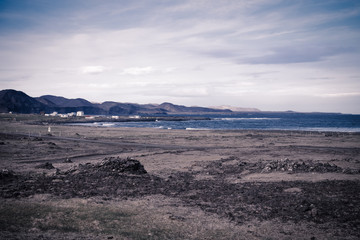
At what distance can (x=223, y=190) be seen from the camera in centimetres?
1532

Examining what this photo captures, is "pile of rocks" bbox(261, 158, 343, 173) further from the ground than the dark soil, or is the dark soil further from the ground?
"pile of rocks" bbox(261, 158, 343, 173)

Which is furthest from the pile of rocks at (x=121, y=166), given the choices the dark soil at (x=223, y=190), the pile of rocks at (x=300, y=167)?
the pile of rocks at (x=300, y=167)

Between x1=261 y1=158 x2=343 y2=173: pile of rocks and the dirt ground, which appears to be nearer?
the dirt ground

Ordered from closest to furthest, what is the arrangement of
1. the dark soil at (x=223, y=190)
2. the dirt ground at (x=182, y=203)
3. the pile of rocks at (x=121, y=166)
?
the dirt ground at (x=182, y=203) → the dark soil at (x=223, y=190) → the pile of rocks at (x=121, y=166)

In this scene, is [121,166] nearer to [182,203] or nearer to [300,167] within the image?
[182,203]

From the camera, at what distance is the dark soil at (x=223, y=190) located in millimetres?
11383

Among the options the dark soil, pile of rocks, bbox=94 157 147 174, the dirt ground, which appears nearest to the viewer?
the dirt ground

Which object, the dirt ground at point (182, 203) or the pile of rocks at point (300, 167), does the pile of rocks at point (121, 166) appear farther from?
the pile of rocks at point (300, 167)

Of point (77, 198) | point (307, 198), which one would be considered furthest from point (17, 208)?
point (307, 198)

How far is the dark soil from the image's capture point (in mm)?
11383

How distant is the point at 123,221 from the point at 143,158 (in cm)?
1813

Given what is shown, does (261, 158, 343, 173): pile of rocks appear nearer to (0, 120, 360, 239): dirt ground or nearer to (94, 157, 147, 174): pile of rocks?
(0, 120, 360, 239): dirt ground

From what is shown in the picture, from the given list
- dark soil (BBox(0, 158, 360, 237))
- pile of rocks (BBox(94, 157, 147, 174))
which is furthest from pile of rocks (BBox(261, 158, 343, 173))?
pile of rocks (BBox(94, 157, 147, 174))

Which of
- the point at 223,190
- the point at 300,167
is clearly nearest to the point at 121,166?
the point at 223,190
